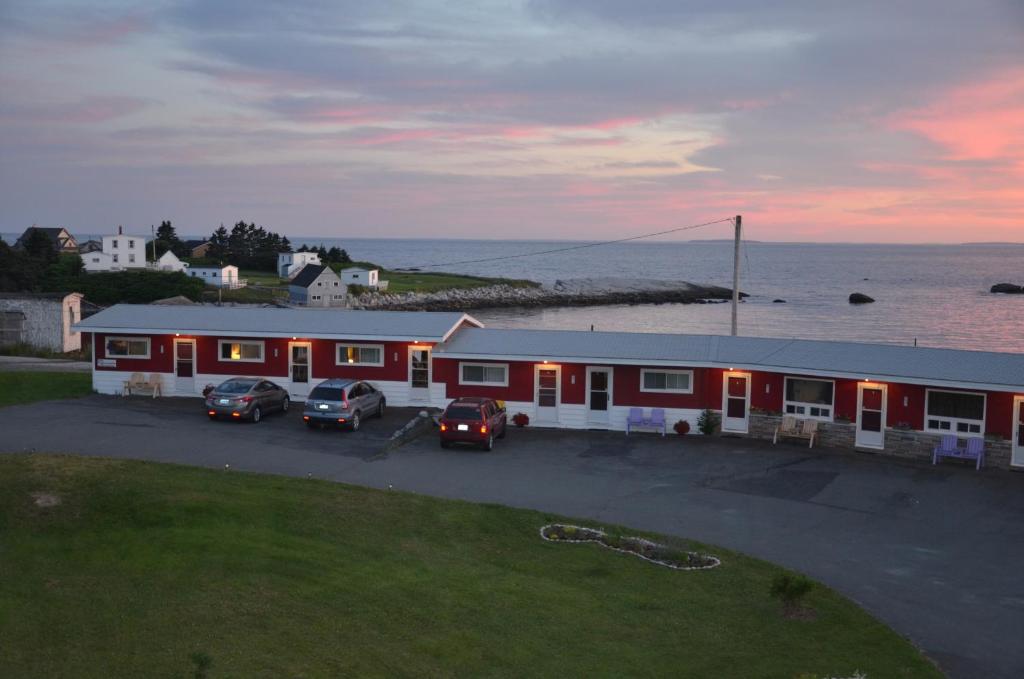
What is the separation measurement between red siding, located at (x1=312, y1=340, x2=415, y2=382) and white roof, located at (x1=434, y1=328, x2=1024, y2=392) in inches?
56.8

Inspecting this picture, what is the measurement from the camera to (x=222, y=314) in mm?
35469

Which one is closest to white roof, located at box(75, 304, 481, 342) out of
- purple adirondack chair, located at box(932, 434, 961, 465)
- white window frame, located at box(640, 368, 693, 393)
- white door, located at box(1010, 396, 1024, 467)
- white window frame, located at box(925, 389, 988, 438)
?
white window frame, located at box(640, 368, 693, 393)

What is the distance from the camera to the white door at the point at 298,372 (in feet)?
110

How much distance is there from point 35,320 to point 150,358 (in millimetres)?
16940

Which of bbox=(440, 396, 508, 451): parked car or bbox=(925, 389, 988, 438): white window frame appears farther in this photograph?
bbox=(440, 396, 508, 451): parked car

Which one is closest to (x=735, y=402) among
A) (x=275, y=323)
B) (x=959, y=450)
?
(x=959, y=450)

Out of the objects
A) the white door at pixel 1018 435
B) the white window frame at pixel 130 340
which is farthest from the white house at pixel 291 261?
the white door at pixel 1018 435

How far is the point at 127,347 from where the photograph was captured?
34.5 m

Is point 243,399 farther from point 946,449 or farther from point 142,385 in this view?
point 946,449

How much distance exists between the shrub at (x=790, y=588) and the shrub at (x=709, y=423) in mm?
15278

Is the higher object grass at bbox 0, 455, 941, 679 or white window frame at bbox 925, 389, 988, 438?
white window frame at bbox 925, 389, 988, 438

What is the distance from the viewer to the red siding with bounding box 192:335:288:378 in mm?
33781

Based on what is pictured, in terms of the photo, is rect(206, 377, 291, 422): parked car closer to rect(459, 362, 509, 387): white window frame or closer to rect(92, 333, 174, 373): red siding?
rect(92, 333, 174, 373): red siding

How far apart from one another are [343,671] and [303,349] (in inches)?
923
